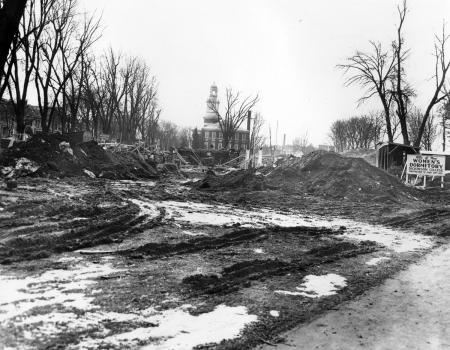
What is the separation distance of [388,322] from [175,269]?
2.68 meters

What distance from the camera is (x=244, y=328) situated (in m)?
3.72

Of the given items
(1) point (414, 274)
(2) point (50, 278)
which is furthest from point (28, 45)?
(1) point (414, 274)

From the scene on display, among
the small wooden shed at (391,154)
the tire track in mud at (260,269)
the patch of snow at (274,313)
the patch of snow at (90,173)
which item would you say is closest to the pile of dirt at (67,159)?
the patch of snow at (90,173)

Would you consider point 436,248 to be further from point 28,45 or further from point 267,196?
point 28,45

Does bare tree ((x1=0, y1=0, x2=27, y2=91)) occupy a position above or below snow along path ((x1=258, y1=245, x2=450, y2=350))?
above

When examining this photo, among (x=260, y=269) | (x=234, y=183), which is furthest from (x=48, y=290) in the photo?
(x=234, y=183)

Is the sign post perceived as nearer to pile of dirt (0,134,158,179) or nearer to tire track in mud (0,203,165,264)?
pile of dirt (0,134,158,179)

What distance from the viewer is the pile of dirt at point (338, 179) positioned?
57.6ft

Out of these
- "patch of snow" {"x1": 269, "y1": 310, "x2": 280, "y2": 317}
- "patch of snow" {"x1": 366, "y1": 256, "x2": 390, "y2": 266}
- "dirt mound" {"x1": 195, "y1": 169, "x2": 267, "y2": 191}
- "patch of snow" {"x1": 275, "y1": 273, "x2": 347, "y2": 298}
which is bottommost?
"patch of snow" {"x1": 366, "y1": 256, "x2": 390, "y2": 266}

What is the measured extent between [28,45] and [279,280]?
986 inches

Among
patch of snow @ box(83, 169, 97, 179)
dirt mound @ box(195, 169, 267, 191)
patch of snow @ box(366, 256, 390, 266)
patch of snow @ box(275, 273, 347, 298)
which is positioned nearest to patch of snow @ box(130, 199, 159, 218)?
patch of snow @ box(366, 256, 390, 266)

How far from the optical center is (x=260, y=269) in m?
5.70

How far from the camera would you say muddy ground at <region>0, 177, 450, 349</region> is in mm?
3572

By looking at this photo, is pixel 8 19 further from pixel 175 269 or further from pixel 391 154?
pixel 391 154
